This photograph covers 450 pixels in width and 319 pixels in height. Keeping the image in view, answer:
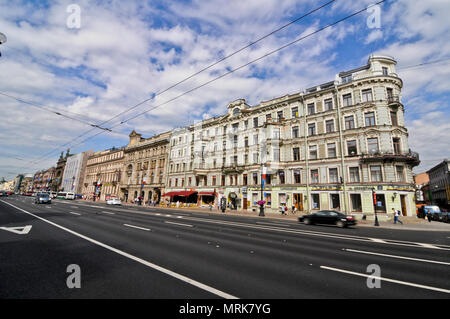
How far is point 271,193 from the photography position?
107 feet

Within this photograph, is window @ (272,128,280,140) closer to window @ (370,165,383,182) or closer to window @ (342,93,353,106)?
window @ (342,93,353,106)

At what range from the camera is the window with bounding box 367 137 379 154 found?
84.3 ft

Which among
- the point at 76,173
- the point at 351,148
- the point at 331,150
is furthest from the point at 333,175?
the point at 76,173

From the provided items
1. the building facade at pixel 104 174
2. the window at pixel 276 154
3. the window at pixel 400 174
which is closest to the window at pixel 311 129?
the window at pixel 276 154

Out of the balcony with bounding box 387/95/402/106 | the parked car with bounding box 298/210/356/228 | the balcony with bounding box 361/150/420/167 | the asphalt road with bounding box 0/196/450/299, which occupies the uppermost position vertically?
the balcony with bounding box 387/95/402/106

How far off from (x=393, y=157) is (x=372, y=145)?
2650mm

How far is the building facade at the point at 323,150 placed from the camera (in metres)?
25.1

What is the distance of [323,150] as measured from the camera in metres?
29.2

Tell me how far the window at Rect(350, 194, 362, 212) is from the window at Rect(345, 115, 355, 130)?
29.4ft

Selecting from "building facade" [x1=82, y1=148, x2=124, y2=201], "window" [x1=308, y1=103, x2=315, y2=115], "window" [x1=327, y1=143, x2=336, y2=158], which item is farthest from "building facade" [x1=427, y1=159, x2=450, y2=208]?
"building facade" [x1=82, y1=148, x2=124, y2=201]

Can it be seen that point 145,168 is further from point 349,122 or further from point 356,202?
point 356,202

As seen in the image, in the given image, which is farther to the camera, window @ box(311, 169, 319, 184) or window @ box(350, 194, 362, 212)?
window @ box(311, 169, 319, 184)

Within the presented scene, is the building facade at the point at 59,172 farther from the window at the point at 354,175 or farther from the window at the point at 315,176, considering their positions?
the window at the point at 354,175
